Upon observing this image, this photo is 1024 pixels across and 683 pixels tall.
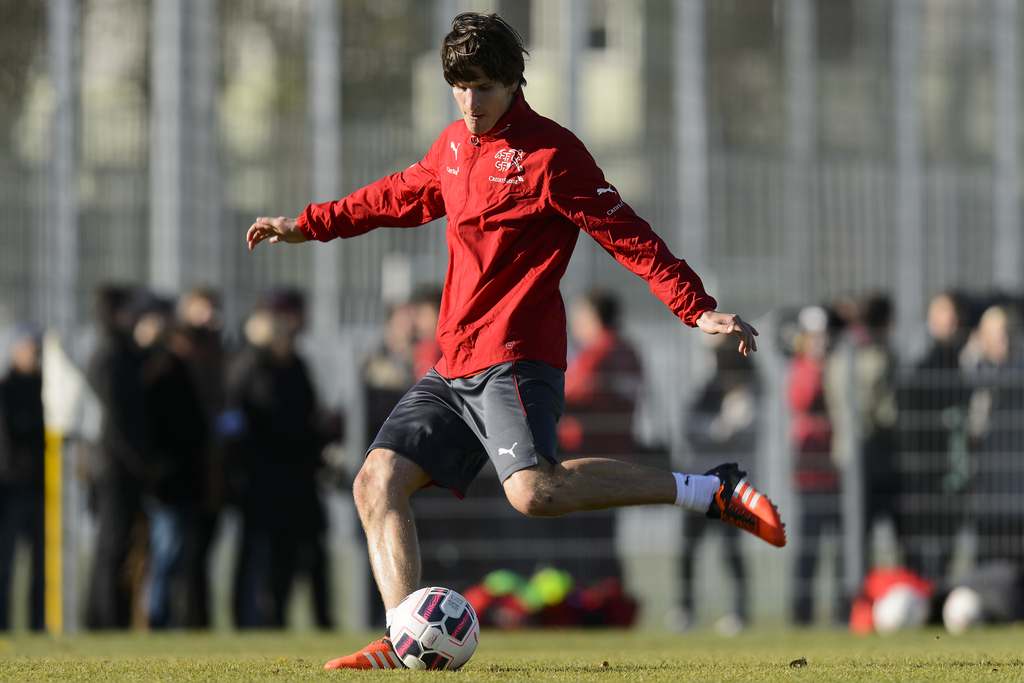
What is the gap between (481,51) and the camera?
4.64 meters

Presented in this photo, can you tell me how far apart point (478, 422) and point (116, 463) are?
511 cm

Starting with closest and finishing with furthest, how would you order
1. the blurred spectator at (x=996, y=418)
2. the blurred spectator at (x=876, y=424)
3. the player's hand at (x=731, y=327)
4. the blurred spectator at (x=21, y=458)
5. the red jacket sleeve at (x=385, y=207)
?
the player's hand at (x=731, y=327) < the red jacket sleeve at (x=385, y=207) < the blurred spectator at (x=996, y=418) < the blurred spectator at (x=876, y=424) < the blurred spectator at (x=21, y=458)

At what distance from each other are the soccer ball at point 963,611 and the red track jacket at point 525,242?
4302 mm

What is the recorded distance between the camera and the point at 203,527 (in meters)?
9.59

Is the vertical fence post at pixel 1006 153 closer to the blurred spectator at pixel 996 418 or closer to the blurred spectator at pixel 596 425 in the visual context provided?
the blurred spectator at pixel 996 418

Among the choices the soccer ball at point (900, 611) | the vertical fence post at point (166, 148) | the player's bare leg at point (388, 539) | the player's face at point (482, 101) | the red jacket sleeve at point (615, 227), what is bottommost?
the soccer ball at point (900, 611)

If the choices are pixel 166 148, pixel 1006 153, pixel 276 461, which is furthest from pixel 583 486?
pixel 1006 153

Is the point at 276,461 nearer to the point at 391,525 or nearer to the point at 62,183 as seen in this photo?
the point at 391,525

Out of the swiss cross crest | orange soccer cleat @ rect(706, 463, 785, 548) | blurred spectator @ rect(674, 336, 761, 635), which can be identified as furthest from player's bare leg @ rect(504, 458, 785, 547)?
blurred spectator @ rect(674, 336, 761, 635)

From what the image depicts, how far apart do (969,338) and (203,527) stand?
206 inches

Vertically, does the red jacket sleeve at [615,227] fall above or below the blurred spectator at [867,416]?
above

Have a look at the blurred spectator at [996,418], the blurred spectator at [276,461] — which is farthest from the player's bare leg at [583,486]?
the blurred spectator at [276,461]

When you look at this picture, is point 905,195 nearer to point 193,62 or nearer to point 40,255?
point 193,62

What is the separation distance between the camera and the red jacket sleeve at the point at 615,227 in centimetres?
479
